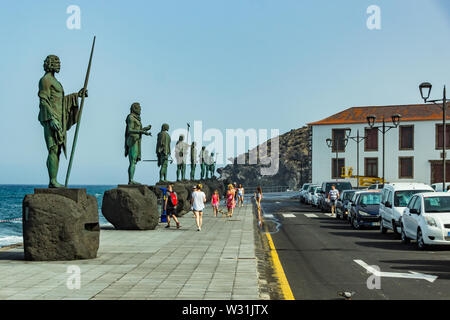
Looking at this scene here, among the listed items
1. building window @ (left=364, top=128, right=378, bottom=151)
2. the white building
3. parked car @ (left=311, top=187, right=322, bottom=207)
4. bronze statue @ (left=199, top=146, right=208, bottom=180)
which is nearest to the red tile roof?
the white building

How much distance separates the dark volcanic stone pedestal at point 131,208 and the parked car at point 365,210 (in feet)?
25.5

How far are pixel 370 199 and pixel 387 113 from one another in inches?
2077

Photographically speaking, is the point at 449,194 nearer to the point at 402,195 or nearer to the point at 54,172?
the point at 402,195

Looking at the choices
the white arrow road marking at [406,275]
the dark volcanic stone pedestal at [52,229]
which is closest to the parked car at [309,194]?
the white arrow road marking at [406,275]

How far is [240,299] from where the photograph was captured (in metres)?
7.62

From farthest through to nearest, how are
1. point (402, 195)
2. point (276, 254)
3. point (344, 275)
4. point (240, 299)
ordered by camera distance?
point (402, 195)
point (276, 254)
point (344, 275)
point (240, 299)

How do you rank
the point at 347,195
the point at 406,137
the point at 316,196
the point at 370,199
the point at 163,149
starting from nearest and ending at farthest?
the point at 370,199, the point at 163,149, the point at 347,195, the point at 316,196, the point at 406,137

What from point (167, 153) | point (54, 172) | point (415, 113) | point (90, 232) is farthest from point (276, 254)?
point (415, 113)

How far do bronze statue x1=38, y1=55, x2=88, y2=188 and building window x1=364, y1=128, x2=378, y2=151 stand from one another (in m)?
61.5

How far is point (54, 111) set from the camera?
12.5 metres

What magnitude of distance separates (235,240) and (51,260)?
6.32 m

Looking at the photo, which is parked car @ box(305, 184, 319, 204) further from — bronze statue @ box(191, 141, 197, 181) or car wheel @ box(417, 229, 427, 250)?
car wheel @ box(417, 229, 427, 250)

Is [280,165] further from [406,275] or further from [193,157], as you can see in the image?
[406,275]

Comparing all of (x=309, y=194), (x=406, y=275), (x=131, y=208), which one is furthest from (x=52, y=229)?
(x=309, y=194)
